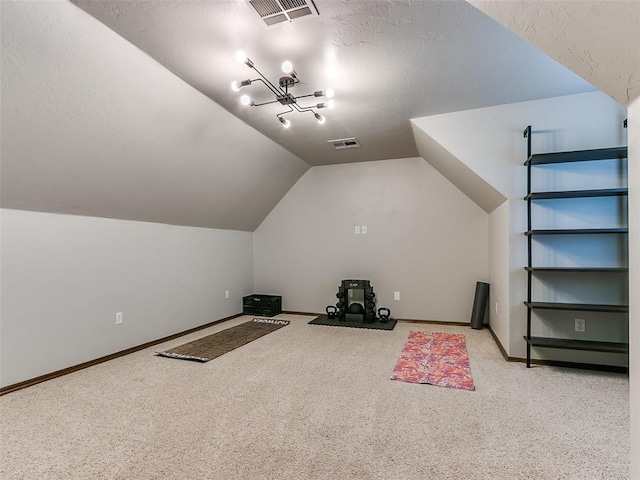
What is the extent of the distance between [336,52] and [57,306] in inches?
122

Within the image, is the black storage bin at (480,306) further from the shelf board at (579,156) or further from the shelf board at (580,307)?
the shelf board at (579,156)

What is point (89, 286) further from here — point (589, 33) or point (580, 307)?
point (580, 307)

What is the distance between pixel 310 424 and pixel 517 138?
3111 millimetres

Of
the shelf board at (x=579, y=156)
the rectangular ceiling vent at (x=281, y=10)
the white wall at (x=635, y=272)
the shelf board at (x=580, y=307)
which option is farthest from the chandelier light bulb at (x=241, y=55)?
the shelf board at (x=580, y=307)

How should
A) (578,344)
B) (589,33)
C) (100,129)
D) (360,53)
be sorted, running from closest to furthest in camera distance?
(589,33), (360,53), (100,129), (578,344)

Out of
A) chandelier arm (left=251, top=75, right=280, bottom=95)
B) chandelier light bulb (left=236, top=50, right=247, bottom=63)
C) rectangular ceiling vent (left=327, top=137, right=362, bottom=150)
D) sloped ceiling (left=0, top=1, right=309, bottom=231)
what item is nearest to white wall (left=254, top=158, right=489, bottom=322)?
rectangular ceiling vent (left=327, top=137, right=362, bottom=150)

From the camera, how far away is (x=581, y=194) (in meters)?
2.83

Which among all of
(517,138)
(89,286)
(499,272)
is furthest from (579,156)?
(89,286)

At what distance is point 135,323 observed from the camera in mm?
3631

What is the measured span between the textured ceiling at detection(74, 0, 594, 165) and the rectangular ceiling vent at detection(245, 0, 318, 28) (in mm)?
51

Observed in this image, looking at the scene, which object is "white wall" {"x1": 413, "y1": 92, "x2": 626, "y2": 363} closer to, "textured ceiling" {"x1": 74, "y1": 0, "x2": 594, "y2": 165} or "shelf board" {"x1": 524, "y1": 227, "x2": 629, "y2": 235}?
"textured ceiling" {"x1": 74, "y1": 0, "x2": 594, "y2": 165}

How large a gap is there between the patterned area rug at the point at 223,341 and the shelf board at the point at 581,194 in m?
3.35

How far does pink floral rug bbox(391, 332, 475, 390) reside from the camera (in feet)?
9.19

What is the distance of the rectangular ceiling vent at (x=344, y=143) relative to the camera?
165 inches
